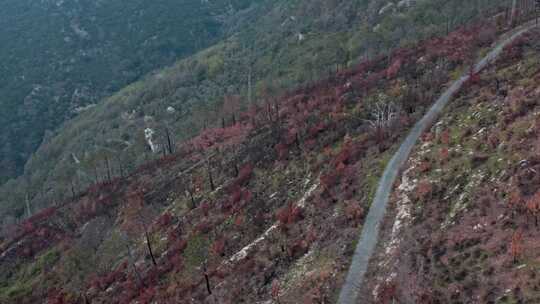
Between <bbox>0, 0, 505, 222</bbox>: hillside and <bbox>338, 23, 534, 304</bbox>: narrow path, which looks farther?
<bbox>0, 0, 505, 222</bbox>: hillside

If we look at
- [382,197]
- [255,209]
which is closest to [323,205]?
[382,197]

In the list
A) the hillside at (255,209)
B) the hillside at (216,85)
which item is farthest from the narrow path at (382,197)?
the hillside at (216,85)

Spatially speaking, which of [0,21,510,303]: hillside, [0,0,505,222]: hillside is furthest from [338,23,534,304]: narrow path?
[0,0,505,222]: hillside

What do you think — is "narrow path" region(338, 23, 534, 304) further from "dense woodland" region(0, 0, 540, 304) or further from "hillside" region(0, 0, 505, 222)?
"hillside" region(0, 0, 505, 222)

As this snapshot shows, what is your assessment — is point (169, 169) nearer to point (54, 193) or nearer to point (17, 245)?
point (17, 245)

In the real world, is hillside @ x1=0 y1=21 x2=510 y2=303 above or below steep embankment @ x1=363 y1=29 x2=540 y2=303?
below

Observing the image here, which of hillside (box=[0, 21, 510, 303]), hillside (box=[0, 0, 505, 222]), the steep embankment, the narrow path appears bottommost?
hillside (box=[0, 0, 505, 222])
